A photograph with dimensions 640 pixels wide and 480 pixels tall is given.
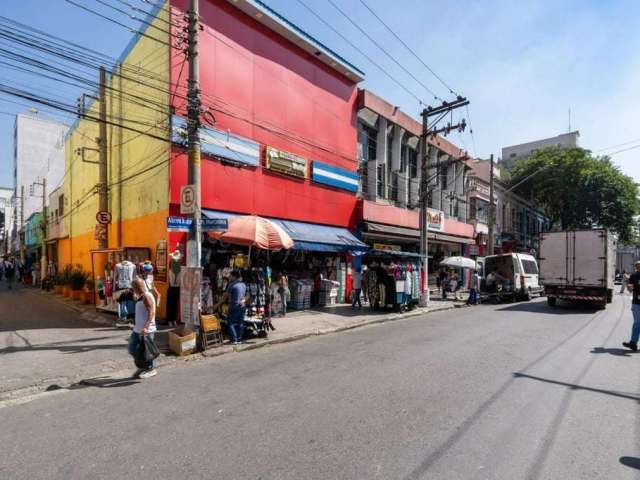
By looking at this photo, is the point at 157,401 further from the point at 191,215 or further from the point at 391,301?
the point at 391,301

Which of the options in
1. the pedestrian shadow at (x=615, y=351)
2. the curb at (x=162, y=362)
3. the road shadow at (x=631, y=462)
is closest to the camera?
the road shadow at (x=631, y=462)

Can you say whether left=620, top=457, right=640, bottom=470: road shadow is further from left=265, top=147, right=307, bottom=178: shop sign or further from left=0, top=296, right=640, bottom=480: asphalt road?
left=265, top=147, right=307, bottom=178: shop sign

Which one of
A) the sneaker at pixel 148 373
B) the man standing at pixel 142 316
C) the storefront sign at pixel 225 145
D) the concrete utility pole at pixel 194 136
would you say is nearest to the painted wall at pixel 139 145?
the storefront sign at pixel 225 145

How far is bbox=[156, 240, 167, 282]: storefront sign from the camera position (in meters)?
11.7

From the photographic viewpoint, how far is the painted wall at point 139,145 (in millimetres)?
12195

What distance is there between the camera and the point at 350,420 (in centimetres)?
459

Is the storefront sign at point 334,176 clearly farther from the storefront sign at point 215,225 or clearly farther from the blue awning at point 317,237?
the storefront sign at point 215,225

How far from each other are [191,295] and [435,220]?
1882cm

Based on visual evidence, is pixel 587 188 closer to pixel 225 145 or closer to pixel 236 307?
pixel 225 145

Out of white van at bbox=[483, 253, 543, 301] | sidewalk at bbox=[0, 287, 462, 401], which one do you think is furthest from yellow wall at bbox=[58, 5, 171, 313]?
white van at bbox=[483, 253, 543, 301]

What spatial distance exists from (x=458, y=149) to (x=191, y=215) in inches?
972

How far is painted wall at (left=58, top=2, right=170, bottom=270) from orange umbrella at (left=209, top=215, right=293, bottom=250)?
9.20ft

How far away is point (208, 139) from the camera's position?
12.4 m

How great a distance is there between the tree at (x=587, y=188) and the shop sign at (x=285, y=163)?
27.7 metres
